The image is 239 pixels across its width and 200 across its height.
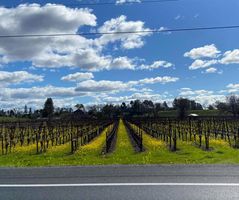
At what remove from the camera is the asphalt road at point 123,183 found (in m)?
7.22

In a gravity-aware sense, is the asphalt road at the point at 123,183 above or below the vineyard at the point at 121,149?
above

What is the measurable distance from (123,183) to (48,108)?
123542 millimetres

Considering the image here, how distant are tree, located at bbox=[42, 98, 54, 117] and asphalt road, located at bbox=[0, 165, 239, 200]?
381ft

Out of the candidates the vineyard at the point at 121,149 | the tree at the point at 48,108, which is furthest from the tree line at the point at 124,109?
the vineyard at the point at 121,149

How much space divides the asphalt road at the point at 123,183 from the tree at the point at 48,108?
381 feet

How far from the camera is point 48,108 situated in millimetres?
129250

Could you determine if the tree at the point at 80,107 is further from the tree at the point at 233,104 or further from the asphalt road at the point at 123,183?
the asphalt road at the point at 123,183

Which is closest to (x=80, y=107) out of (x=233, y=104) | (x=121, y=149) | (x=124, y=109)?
(x=124, y=109)

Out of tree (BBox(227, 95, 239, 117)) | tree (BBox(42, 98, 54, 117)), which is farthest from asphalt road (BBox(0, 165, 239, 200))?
tree (BBox(42, 98, 54, 117))

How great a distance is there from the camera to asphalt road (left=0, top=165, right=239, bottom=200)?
722 cm

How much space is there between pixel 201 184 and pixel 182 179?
71 cm

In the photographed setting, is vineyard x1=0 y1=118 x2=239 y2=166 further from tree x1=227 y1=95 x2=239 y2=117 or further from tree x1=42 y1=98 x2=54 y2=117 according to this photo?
tree x1=42 y1=98 x2=54 y2=117

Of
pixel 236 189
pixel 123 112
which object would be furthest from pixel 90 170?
pixel 123 112

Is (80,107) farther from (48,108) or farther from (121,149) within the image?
(121,149)
